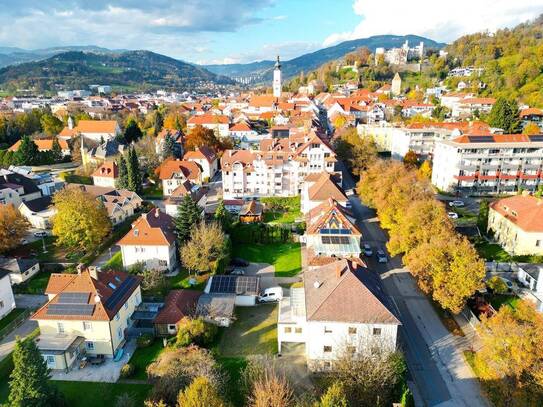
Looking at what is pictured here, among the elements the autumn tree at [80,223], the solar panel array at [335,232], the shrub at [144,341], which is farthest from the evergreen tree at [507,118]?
the shrub at [144,341]

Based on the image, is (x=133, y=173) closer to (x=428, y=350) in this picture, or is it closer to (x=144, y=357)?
(x=144, y=357)

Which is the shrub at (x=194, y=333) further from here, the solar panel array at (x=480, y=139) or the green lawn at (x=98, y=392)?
the solar panel array at (x=480, y=139)

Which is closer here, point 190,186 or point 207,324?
point 207,324

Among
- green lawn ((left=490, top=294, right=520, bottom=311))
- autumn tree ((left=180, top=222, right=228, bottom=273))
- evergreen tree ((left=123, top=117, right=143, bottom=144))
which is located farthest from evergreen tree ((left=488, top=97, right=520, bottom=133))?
evergreen tree ((left=123, top=117, right=143, bottom=144))

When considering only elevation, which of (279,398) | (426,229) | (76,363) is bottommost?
(76,363)

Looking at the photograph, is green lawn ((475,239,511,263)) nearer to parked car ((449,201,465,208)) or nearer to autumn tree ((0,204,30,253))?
parked car ((449,201,465,208))

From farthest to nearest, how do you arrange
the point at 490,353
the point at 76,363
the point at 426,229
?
the point at 426,229 < the point at 76,363 < the point at 490,353

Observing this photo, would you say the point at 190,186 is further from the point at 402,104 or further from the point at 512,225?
the point at 402,104

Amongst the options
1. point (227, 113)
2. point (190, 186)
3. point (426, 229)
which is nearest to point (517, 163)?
point (426, 229)
